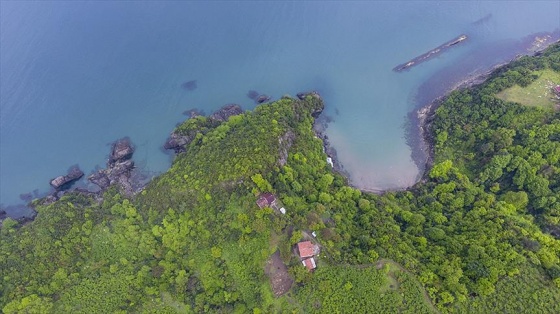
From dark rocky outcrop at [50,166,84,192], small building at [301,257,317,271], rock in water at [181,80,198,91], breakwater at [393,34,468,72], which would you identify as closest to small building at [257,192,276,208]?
small building at [301,257,317,271]

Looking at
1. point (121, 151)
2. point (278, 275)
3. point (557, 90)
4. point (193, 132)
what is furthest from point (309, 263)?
point (557, 90)

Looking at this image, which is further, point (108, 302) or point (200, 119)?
point (200, 119)

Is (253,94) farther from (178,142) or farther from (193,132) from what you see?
(178,142)

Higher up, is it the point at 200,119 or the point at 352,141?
the point at 200,119

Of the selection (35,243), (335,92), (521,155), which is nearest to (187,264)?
(35,243)

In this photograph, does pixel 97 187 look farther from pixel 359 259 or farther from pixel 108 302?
pixel 359 259

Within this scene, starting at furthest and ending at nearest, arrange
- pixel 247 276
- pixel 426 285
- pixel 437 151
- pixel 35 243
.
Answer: pixel 437 151 < pixel 35 243 < pixel 247 276 < pixel 426 285
